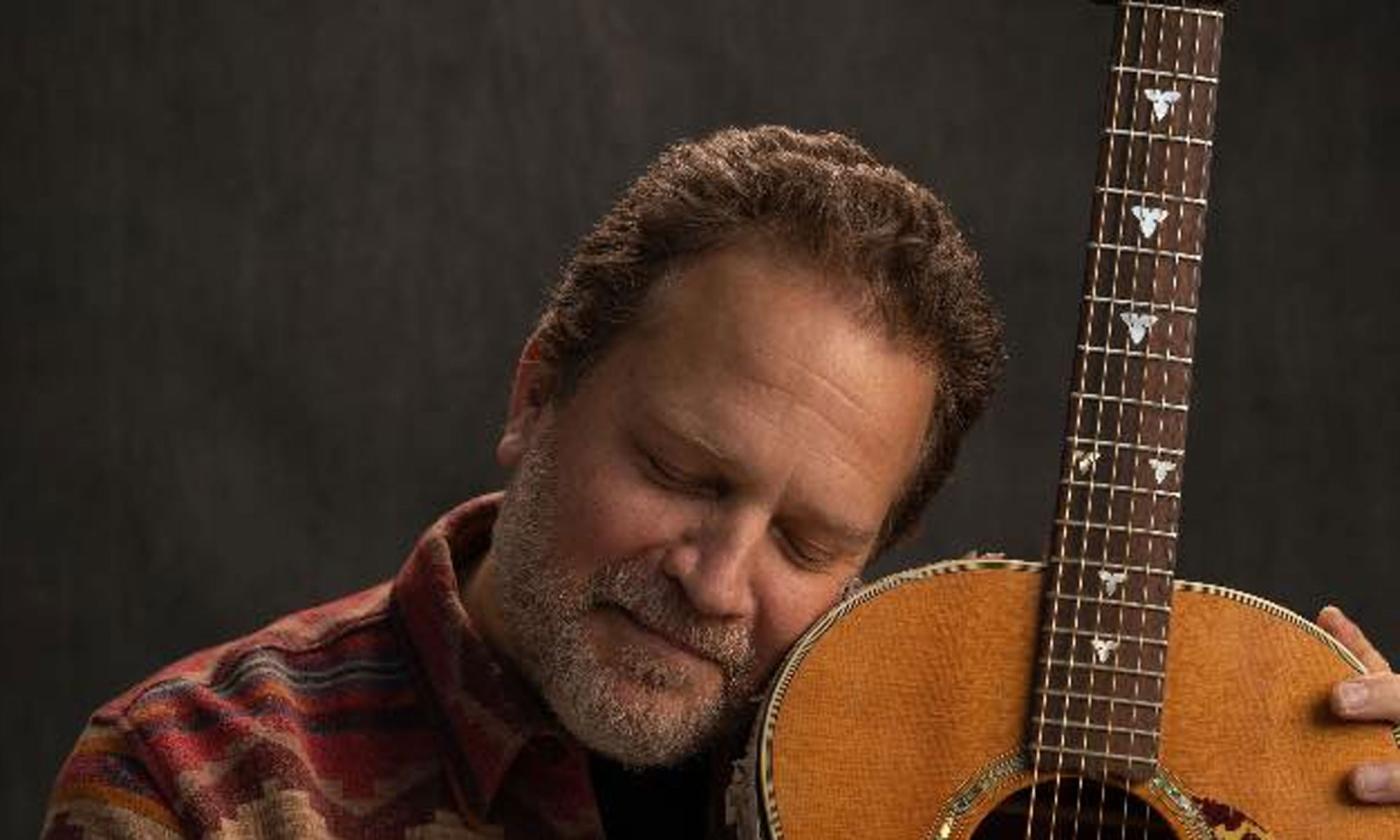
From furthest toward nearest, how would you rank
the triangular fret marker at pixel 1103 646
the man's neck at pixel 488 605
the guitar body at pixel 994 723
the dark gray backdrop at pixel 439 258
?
the dark gray backdrop at pixel 439 258
the man's neck at pixel 488 605
the triangular fret marker at pixel 1103 646
the guitar body at pixel 994 723

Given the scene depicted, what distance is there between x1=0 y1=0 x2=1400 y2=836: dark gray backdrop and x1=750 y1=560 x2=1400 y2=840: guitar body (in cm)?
122

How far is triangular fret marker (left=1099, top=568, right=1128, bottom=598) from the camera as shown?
199cm

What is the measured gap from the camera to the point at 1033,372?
326cm

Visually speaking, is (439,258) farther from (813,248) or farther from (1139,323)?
(1139,323)

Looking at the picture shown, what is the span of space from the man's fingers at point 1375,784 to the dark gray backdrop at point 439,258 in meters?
1.32

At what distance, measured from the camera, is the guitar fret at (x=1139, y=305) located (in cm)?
206

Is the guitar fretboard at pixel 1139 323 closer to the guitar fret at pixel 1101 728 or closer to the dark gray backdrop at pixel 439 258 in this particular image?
the guitar fret at pixel 1101 728

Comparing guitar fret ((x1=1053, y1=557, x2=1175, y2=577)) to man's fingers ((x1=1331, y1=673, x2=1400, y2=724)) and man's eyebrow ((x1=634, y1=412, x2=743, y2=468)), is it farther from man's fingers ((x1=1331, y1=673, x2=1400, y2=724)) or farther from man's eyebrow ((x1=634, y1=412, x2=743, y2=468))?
man's eyebrow ((x1=634, y1=412, x2=743, y2=468))

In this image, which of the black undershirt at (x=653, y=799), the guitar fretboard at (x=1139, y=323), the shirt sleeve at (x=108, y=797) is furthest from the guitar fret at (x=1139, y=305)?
the shirt sleeve at (x=108, y=797)

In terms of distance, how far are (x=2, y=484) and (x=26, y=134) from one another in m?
0.40

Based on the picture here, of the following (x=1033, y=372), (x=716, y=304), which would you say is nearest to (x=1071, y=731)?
(x=716, y=304)

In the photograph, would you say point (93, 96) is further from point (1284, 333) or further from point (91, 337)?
point (1284, 333)

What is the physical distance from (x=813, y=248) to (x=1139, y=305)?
275 mm

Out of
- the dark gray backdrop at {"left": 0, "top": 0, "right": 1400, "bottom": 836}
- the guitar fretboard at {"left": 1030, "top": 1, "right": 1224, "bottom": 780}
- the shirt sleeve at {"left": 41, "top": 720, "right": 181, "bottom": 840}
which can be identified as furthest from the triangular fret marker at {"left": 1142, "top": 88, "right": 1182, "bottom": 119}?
the dark gray backdrop at {"left": 0, "top": 0, "right": 1400, "bottom": 836}
